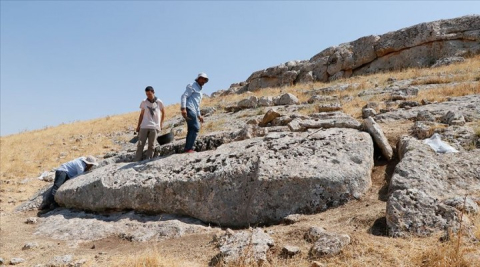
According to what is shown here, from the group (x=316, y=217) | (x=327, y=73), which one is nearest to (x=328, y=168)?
(x=316, y=217)

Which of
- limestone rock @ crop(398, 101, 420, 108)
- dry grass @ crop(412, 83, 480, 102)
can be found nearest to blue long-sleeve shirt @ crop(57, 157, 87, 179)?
limestone rock @ crop(398, 101, 420, 108)

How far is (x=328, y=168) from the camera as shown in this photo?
5.74 metres

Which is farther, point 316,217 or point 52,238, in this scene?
point 52,238

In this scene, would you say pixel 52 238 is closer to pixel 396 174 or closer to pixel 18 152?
pixel 396 174

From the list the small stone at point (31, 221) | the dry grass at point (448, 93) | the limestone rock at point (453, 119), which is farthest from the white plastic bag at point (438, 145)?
the small stone at point (31, 221)

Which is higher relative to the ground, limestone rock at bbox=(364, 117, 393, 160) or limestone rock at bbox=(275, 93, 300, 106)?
limestone rock at bbox=(275, 93, 300, 106)

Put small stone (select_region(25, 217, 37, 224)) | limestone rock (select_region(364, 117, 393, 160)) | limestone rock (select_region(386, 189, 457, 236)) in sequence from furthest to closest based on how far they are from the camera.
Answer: small stone (select_region(25, 217, 37, 224))
limestone rock (select_region(364, 117, 393, 160))
limestone rock (select_region(386, 189, 457, 236))

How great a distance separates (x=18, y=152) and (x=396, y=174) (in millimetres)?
16378

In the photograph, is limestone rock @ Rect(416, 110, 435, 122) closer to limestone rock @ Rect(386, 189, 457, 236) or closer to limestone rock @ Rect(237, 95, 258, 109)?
limestone rock @ Rect(386, 189, 457, 236)

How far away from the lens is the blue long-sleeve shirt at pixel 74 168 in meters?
8.78

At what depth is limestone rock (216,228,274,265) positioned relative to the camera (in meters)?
3.95

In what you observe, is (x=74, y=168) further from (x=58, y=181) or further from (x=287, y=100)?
(x=287, y=100)

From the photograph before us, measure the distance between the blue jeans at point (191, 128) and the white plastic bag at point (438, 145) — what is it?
4.73m

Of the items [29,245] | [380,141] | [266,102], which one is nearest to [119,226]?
[29,245]
